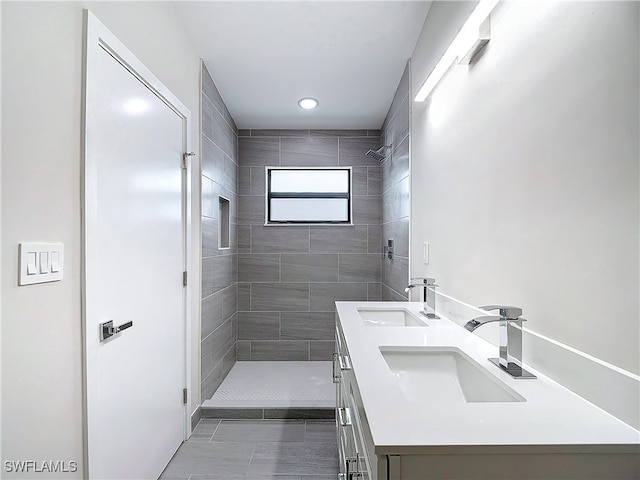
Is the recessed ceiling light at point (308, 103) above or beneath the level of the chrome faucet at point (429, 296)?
above

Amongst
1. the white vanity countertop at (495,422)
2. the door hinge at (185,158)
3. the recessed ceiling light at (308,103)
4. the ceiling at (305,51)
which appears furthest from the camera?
the recessed ceiling light at (308,103)

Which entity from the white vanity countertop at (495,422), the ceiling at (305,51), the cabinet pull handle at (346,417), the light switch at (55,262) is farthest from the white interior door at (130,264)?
the white vanity countertop at (495,422)

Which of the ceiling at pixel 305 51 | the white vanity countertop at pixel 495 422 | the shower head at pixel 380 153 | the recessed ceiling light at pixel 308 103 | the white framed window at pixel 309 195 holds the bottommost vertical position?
the white vanity countertop at pixel 495 422

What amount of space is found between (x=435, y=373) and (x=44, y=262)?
1251mm

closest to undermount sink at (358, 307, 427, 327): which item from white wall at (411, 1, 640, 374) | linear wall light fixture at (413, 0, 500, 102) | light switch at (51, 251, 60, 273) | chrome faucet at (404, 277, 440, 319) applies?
chrome faucet at (404, 277, 440, 319)

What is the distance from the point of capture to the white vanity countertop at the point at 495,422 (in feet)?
2.12

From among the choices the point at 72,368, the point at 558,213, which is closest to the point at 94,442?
the point at 72,368

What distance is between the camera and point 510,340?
3.41 feet

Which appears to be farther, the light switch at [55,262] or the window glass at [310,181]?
the window glass at [310,181]

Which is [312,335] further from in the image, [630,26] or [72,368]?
[630,26]

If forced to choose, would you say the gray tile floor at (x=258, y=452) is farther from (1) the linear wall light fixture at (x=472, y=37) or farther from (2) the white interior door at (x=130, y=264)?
(1) the linear wall light fixture at (x=472, y=37)

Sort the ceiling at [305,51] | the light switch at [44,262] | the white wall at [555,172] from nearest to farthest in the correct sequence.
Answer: the white wall at [555,172]
the light switch at [44,262]
the ceiling at [305,51]

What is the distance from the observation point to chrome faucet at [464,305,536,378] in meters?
1.00

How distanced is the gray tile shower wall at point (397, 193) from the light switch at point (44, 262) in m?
2.07
